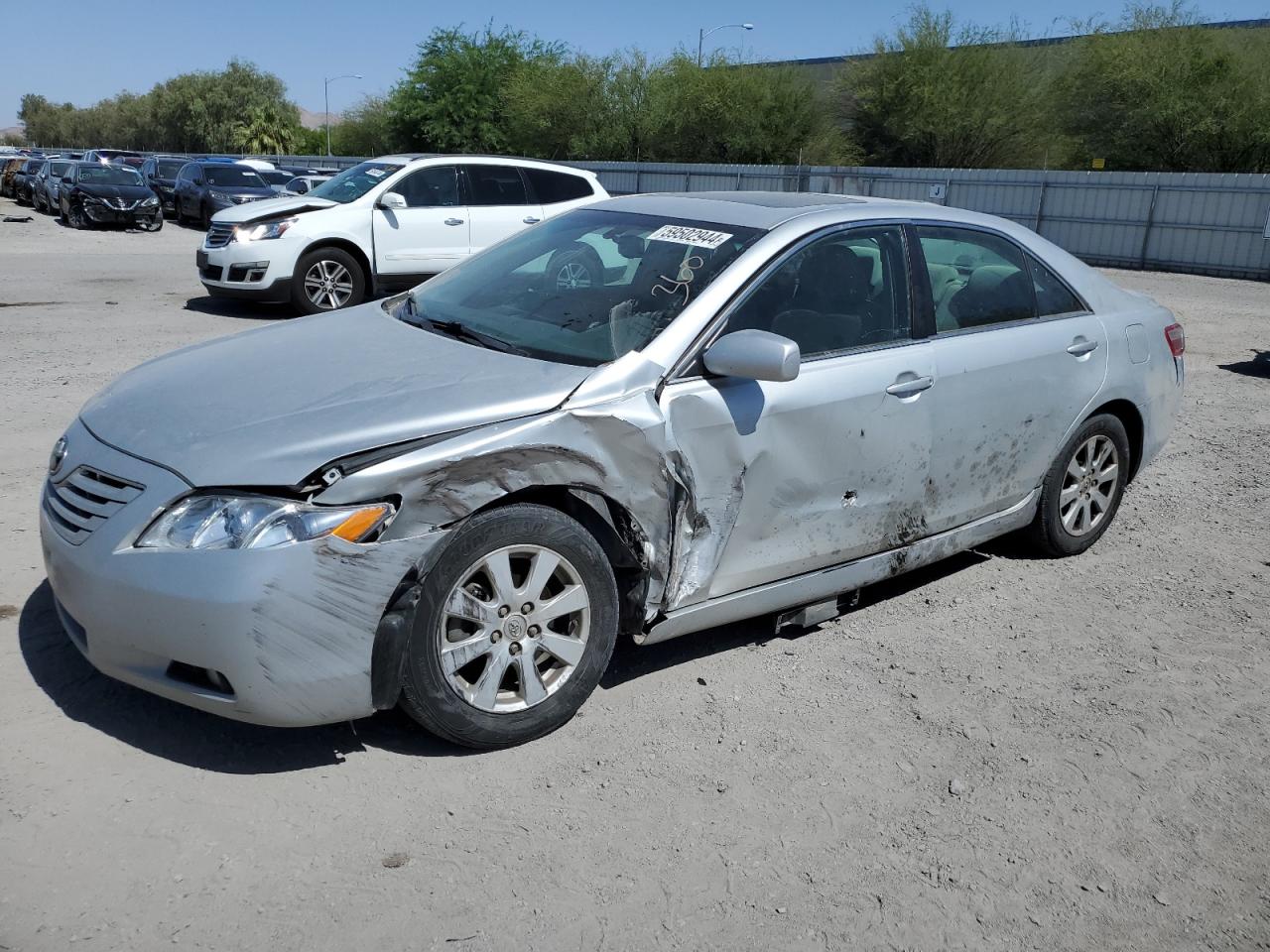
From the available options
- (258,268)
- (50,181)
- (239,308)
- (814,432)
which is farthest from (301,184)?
(814,432)

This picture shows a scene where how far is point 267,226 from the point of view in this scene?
11617 mm

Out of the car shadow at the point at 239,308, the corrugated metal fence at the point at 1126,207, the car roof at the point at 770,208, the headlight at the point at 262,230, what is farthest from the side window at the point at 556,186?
the corrugated metal fence at the point at 1126,207

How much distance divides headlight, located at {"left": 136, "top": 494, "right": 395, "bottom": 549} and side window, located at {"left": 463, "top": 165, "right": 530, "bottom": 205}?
9.91 meters

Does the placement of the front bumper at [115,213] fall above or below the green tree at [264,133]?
below

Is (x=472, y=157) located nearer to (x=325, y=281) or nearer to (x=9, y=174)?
(x=325, y=281)

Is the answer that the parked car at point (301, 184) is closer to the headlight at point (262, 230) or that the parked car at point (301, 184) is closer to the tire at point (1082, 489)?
the headlight at point (262, 230)

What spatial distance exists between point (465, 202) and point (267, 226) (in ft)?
6.98

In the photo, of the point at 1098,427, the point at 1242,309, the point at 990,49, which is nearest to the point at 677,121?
the point at 990,49

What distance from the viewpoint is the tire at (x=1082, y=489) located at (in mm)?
5176

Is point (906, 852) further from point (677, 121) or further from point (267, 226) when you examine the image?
point (677, 121)

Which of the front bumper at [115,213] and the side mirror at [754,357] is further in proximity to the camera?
the front bumper at [115,213]

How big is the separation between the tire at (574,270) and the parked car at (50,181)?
2749 centimetres

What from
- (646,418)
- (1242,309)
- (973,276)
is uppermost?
(973,276)

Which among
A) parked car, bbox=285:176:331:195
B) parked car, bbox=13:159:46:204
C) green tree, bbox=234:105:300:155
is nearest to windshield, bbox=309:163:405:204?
parked car, bbox=285:176:331:195
